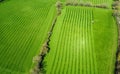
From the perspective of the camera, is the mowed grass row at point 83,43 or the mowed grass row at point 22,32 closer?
the mowed grass row at point 83,43

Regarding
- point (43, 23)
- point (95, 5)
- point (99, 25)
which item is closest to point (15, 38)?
point (43, 23)

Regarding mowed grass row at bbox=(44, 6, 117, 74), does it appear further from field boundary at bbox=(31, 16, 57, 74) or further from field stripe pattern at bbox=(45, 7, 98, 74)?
field boundary at bbox=(31, 16, 57, 74)

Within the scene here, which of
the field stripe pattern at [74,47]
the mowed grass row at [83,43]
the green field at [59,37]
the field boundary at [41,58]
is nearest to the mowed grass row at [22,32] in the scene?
the green field at [59,37]

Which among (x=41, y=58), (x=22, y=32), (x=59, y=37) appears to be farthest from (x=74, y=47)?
(x=22, y=32)

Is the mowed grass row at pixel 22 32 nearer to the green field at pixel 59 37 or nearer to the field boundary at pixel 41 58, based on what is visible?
the green field at pixel 59 37

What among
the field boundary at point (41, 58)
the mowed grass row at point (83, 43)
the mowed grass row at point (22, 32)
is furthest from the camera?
the mowed grass row at point (22, 32)

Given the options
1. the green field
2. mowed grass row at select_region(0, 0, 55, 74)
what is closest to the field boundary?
the green field
